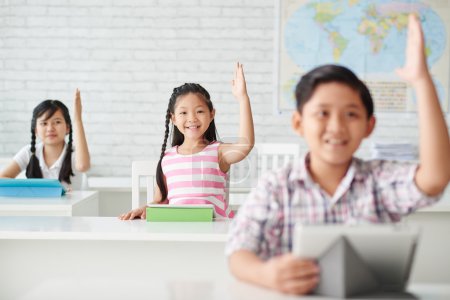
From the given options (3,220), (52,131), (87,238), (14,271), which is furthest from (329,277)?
(52,131)

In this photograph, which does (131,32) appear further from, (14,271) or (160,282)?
(160,282)

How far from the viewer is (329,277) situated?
46.1 inches

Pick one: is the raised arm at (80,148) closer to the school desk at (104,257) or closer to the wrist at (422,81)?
the school desk at (104,257)

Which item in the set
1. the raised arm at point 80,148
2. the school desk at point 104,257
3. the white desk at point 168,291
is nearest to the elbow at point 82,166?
the raised arm at point 80,148

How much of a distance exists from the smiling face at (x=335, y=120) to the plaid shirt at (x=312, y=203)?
0.07 meters

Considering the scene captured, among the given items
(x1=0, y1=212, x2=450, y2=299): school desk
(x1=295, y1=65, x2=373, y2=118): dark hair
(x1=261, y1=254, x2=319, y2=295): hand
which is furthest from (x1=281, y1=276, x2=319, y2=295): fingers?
(x1=0, y1=212, x2=450, y2=299): school desk

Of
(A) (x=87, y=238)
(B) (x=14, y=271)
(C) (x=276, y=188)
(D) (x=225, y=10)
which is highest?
(D) (x=225, y=10)

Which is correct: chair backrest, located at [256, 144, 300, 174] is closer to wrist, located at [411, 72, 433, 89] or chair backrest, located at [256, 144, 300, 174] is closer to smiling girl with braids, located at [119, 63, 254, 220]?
smiling girl with braids, located at [119, 63, 254, 220]

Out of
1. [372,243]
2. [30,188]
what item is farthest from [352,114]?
[30,188]

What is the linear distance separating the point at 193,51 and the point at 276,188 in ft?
9.90

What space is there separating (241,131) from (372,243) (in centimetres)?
135

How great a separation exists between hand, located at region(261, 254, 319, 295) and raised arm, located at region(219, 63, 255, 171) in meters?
1.22

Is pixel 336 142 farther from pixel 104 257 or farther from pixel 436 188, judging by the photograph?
pixel 104 257

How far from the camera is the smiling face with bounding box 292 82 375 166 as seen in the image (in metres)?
1.33
